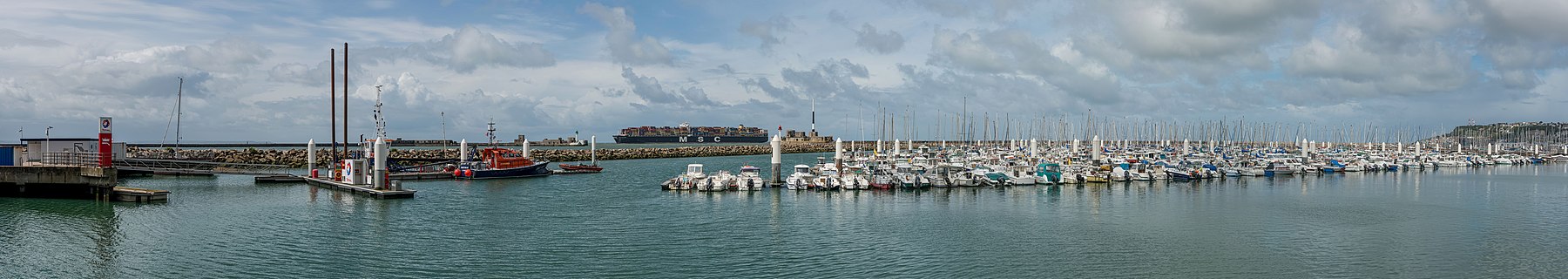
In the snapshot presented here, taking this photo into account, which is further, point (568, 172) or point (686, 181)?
point (568, 172)

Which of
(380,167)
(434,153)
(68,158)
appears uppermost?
(68,158)

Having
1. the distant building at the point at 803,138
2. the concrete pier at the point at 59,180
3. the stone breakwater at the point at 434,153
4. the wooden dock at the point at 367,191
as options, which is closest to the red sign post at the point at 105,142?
the concrete pier at the point at 59,180

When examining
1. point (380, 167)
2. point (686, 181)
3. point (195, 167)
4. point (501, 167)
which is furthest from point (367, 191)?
point (195, 167)

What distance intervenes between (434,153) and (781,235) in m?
81.6

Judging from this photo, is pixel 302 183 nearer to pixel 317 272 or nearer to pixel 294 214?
pixel 294 214

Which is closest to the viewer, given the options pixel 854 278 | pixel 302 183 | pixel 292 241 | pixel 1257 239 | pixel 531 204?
pixel 854 278

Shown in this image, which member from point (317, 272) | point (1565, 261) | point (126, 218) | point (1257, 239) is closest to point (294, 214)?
point (126, 218)

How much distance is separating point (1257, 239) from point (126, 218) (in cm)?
3548

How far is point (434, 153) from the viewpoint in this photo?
99.3m

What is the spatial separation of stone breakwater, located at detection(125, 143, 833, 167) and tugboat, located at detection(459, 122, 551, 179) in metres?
9.22

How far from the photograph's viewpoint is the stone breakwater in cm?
7644

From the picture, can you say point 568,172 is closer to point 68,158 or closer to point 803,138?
point 68,158

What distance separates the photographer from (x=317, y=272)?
805 inches

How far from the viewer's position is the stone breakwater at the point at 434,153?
76.4m
